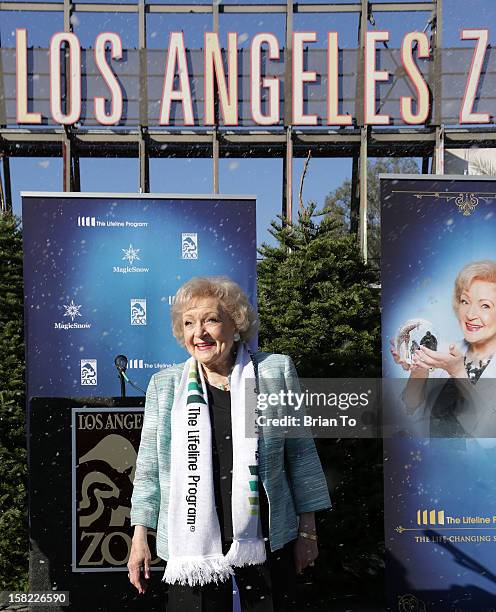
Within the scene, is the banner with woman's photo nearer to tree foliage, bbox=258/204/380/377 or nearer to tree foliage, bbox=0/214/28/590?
tree foliage, bbox=258/204/380/377

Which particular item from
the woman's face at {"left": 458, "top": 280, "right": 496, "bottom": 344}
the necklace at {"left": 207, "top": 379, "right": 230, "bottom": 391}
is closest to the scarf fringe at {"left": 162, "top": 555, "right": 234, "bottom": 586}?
the necklace at {"left": 207, "top": 379, "right": 230, "bottom": 391}

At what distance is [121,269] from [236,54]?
524 inches

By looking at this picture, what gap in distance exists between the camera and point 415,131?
1803 centimetres

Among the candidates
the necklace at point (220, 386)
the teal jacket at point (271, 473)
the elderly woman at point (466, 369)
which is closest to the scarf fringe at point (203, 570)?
the teal jacket at point (271, 473)

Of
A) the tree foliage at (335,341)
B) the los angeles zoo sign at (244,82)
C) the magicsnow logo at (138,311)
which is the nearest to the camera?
the magicsnow logo at (138,311)

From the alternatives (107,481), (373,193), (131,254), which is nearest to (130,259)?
(131,254)

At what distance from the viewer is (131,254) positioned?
17.1 ft

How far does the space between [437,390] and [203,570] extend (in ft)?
7.55

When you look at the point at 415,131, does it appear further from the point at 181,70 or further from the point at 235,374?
the point at 235,374

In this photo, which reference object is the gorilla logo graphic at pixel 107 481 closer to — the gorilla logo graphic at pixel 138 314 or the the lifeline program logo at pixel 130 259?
the gorilla logo graphic at pixel 138 314

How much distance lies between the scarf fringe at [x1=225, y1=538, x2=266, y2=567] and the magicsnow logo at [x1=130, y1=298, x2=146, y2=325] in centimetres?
236

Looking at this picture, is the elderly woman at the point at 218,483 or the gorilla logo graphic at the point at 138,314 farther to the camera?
the gorilla logo graphic at the point at 138,314

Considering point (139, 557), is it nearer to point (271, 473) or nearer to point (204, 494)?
point (204, 494)

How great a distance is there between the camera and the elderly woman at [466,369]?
4879 mm
